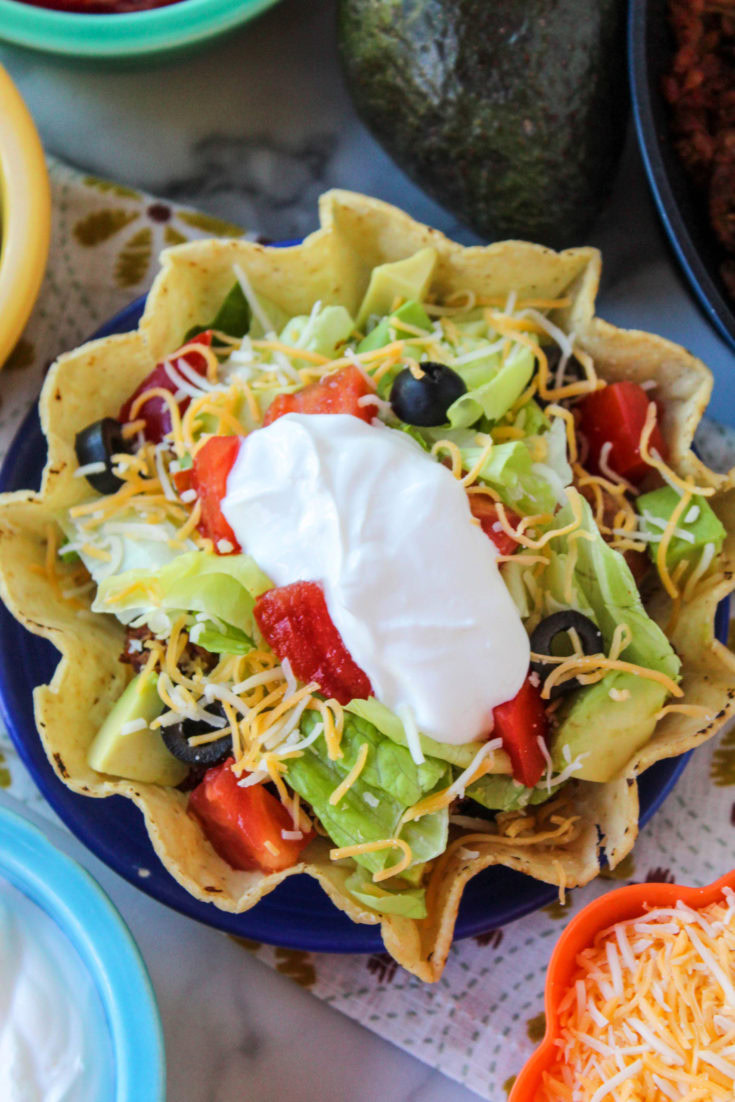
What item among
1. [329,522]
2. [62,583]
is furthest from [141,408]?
[329,522]

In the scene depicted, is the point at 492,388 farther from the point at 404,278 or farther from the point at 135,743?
the point at 135,743

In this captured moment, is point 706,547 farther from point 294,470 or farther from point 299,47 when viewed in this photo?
point 299,47

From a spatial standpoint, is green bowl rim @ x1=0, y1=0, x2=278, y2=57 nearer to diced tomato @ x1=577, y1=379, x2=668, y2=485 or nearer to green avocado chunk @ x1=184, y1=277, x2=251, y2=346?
green avocado chunk @ x1=184, y1=277, x2=251, y2=346

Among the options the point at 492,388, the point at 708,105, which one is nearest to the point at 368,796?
the point at 492,388

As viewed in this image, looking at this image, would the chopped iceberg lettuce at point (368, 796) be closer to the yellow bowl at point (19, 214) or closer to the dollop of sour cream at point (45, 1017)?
the dollop of sour cream at point (45, 1017)

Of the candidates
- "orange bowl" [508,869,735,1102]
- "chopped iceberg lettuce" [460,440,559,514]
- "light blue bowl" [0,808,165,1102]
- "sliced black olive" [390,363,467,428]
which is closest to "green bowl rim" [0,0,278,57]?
"sliced black olive" [390,363,467,428]

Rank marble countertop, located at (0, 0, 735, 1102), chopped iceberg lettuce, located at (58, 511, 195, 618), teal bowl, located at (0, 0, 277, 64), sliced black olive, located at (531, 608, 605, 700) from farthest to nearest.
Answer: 1. marble countertop, located at (0, 0, 735, 1102)
2. teal bowl, located at (0, 0, 277, 64)
3. chopped iceberg lettuce, located at (58, 511, 195, 618)
4. sliced black olive, located at (531, 608, 605, 700)

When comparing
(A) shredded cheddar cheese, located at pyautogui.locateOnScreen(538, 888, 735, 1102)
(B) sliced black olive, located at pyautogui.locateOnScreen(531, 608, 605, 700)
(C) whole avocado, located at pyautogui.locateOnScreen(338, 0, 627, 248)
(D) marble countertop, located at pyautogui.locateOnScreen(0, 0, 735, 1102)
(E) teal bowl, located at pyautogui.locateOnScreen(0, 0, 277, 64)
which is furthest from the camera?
(D) marble countertop, located at pyautogui.locateOnScreen(0, 0, 735, 1102)
